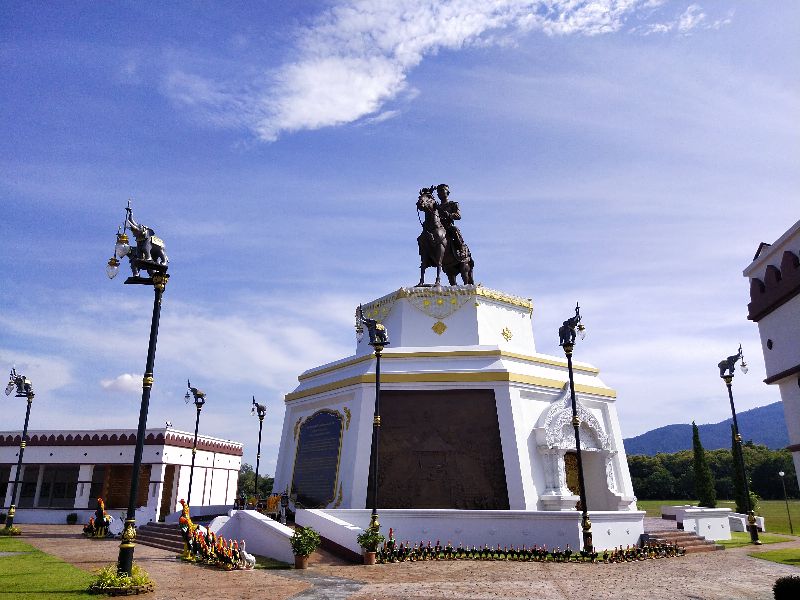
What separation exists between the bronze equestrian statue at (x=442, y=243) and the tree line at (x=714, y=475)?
59.6 metres

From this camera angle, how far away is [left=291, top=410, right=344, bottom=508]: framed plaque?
23172 mm

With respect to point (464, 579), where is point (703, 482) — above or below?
above

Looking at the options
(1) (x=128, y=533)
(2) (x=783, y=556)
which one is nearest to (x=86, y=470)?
(1) (x=128, y=533)

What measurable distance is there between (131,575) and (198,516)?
14.7 metres

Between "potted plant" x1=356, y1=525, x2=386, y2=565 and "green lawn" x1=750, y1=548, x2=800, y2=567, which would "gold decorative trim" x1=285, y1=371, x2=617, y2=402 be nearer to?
"potted plant" x1=356, y1=525, x2=386, y2=565

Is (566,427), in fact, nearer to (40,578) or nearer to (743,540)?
(743,540)

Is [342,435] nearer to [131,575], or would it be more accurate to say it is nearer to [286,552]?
[286,552]

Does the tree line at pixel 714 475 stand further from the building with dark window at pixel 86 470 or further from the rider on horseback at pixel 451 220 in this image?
the building with dark window at pixel 86 470

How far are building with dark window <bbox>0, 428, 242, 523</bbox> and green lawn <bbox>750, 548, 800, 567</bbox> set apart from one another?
2829 cm

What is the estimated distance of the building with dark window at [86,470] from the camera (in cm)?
3152

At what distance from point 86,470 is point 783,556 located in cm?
3343

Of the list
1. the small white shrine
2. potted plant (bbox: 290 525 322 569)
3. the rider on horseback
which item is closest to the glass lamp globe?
potted plant (bbox: 290 525 322 569)

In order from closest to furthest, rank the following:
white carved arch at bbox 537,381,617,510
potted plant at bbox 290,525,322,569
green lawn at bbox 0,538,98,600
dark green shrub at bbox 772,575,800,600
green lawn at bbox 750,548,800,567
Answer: dark green shrub at bbox 772,575,800,600 → green lawn at bbox 0,538,98,600 → potted plant at bbox 290,525,322,569 → green lawn at bbox 750,548,800,567 → white carved arch at bbox 537,381,617,510

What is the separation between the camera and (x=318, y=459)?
24375 mm
